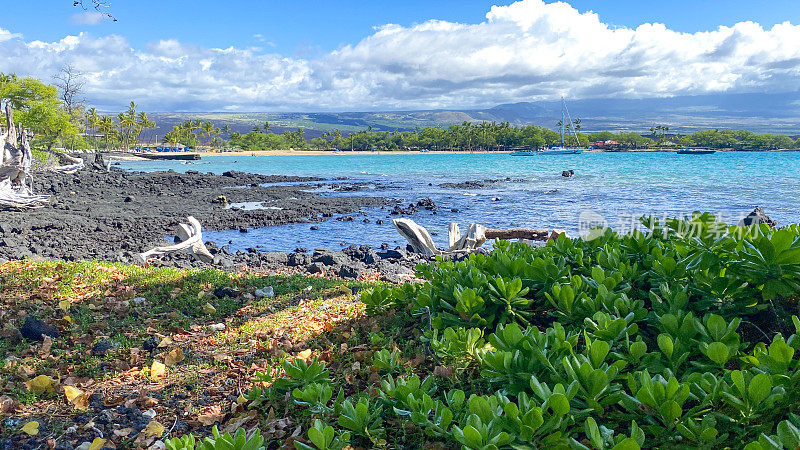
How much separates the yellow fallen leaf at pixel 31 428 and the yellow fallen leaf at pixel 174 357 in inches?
40.3

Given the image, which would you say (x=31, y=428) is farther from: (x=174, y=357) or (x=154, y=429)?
(x=174, y=357)

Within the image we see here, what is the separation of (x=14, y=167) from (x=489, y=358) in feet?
60.0

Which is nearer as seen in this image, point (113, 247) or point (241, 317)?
point (241, 317)

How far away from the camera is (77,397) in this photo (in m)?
3.36

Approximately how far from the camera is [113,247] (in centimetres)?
1435

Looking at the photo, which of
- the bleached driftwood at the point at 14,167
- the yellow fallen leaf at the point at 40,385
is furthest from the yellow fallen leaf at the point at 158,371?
the bleached driftwood at the point at 14,167

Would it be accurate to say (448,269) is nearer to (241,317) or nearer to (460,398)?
(460,398)

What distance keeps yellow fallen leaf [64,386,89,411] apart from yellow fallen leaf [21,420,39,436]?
26 cm

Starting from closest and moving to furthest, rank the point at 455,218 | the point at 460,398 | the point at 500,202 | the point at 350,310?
the point at 460,398 → the point at 350,310 → the point at 455,218 → the point at 500,202

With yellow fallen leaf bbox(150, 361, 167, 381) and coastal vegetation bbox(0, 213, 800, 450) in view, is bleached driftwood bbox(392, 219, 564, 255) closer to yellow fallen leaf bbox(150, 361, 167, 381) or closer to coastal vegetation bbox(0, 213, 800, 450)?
coastal vegetation bbox(0, 213, 800, 450)

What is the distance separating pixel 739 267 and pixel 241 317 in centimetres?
435

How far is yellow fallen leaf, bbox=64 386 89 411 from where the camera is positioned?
3291 mm

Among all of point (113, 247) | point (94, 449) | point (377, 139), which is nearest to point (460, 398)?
point (94, 449)

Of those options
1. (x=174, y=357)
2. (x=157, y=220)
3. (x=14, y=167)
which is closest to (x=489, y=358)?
(x=174, y=357)
